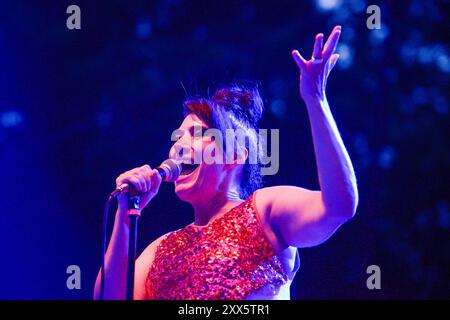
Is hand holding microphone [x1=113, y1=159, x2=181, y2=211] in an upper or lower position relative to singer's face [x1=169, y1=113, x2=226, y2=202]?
lower

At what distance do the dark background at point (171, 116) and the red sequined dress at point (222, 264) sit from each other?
2.98 ft

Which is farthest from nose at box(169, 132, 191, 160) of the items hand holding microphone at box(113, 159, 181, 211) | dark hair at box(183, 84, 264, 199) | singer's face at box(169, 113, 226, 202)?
hand holding microphone at box(113, 159, 181, 211)

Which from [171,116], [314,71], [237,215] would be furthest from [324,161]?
[171,116]

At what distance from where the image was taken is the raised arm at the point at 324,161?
1.71m

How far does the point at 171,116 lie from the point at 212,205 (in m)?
1.03

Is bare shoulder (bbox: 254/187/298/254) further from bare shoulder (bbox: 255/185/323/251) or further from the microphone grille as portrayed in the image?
the microphone grille

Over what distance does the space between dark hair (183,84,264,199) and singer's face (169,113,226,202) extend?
7 cm

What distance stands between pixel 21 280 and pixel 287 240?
1.73 metres

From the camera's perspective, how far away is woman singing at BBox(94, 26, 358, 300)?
1737mm

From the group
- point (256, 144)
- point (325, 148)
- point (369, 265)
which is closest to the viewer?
point (325, 148)

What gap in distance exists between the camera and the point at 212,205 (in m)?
2.27

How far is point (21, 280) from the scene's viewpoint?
120 inches
